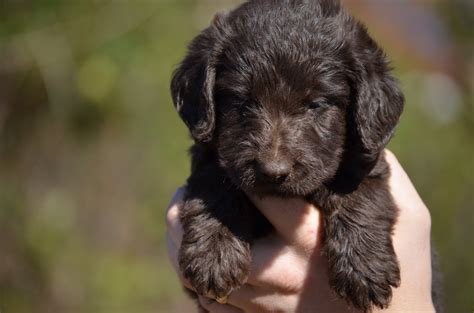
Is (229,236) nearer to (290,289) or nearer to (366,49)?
(290,289)

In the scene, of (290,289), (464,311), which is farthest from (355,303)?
(464,311)

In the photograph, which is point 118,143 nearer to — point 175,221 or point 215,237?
point 175,221

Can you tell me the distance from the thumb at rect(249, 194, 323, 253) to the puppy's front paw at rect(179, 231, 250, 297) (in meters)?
0.22

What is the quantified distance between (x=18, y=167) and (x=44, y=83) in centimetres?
95

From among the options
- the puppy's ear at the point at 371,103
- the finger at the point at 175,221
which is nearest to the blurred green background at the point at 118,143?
the finger at the point at 175,221

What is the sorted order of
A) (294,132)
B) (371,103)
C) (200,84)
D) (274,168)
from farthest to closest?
(200,84), (371,103), (294,132), (274,168)

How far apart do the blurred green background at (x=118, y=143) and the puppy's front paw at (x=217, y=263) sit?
3820mm

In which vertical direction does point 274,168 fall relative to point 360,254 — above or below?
above

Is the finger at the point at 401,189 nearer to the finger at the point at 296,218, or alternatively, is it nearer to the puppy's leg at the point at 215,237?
the finger at the point at 296,218

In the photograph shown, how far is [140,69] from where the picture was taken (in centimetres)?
734

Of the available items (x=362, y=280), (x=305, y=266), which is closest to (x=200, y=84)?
(x=305, y=266)

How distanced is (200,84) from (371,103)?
2.78 ft

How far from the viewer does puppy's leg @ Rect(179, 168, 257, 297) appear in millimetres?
3246

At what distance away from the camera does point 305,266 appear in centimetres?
354
